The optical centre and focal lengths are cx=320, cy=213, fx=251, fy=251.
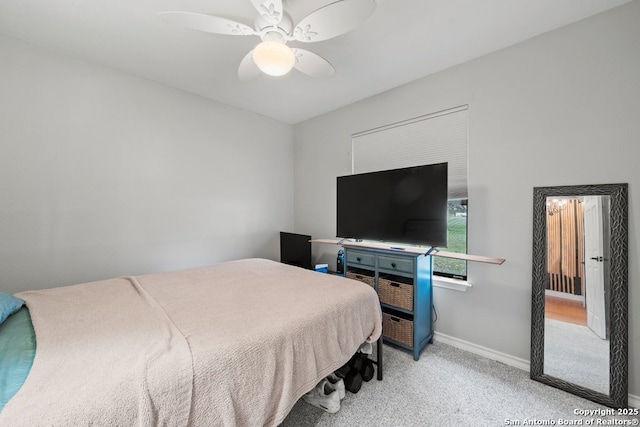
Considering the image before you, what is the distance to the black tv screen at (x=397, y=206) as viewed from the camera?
82.5 inches

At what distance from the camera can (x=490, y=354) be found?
2.15 meters

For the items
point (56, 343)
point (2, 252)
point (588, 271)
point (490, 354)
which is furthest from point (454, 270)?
point (2, 252)

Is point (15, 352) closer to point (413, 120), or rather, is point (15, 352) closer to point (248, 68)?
point (248, 68)

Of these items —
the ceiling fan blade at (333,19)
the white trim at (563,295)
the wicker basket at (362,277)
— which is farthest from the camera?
the wicker basket at (362,277)

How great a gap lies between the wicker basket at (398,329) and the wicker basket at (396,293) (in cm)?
14

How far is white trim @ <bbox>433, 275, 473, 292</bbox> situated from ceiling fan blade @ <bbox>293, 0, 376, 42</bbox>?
2.20 meters

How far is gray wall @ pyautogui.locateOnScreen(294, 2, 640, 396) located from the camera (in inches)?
64.6

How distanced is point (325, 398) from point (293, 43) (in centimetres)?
259

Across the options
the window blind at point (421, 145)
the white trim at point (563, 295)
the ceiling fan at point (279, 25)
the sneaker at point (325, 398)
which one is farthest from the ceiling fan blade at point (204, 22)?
the white trim at point (563, 295)

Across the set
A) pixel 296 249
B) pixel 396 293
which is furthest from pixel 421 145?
pixel 296 249

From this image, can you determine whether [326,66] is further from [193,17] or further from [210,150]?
[210,150]

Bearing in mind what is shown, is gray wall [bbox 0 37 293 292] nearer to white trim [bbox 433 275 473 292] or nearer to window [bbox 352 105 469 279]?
window [bbox 352 105 469 279]

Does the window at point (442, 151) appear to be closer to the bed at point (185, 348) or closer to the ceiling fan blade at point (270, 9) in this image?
the bed at point (185, 348)

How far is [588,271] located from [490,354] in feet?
3.25
